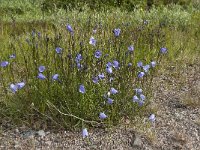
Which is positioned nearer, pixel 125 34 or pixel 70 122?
pixel 70 122

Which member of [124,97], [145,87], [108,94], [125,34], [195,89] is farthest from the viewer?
[125,34]

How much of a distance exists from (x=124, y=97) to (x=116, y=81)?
203 millimetres

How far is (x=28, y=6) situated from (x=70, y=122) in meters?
7.92

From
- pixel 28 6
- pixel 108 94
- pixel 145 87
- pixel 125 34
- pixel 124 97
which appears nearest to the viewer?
pixel 108 94

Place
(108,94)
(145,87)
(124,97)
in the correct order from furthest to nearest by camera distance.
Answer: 1. (145,87)
2. (124,97)
3. (108,94)

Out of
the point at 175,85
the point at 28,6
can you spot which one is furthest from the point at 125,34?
the point at 28,6

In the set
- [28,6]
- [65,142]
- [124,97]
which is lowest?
[28,6]

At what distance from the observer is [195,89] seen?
4.21 meters

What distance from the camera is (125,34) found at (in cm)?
510

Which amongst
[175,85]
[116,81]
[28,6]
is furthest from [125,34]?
[28,6]

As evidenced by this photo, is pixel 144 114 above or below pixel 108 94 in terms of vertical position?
below

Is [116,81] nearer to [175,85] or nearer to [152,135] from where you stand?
[152,135]

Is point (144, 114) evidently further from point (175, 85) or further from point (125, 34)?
point (125, 34)

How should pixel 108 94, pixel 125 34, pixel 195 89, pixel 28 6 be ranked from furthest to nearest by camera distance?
1. pixel 28 6
2. pixel 125 34
3. pixel 195 89
4. pixel 108 94
